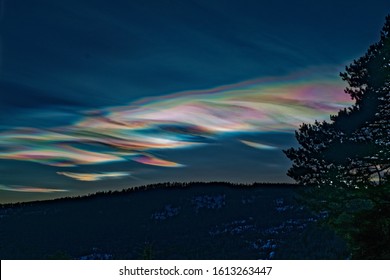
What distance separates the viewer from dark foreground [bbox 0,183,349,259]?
132 meters

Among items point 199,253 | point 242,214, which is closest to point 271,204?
point 242,214

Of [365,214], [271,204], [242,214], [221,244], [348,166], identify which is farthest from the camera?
[242,214]

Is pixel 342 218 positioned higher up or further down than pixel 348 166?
further down

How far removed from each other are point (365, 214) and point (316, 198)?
10.1 ft

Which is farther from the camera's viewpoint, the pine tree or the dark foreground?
the dark foreground

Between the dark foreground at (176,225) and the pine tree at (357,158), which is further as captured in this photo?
→ the dark foreground at (176,225)

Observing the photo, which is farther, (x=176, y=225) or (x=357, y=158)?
(x=176, y=225)

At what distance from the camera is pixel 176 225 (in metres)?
161

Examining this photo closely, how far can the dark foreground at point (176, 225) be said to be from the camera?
13150cm

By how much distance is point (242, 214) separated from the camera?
6767 inches
